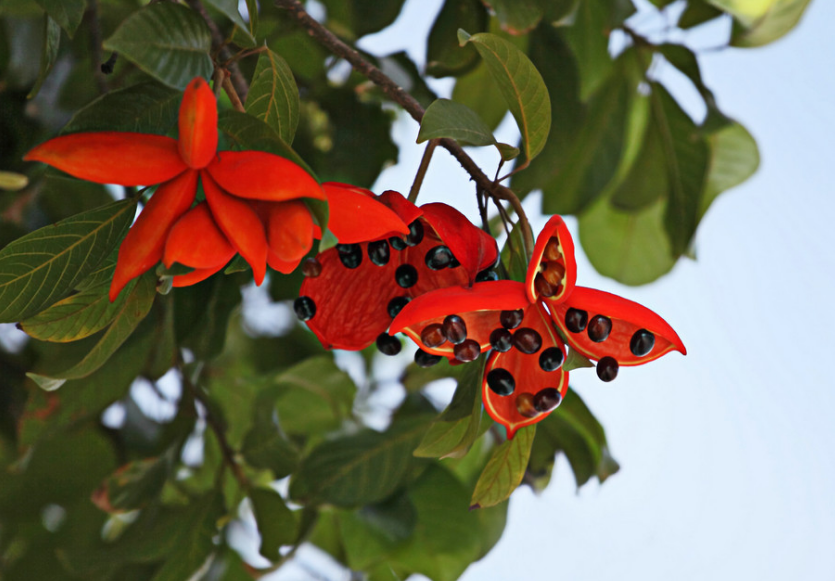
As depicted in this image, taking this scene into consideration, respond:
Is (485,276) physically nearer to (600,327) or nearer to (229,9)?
(600,327)

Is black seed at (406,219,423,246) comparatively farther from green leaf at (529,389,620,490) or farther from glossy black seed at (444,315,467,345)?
green leaf at (529,389,620,490)

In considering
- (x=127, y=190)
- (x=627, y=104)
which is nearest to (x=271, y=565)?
(x=127, y=190)

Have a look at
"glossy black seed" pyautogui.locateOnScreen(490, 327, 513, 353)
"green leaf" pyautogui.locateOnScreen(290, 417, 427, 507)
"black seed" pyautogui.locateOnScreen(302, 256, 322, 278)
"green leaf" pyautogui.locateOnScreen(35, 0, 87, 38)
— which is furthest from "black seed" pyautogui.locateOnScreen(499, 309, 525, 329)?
"green leaf" pyautogui.locateOnScreen(290, 417, 427, 507)

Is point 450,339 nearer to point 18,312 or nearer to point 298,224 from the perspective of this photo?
point 298,224

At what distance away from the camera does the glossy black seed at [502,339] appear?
14.9 inches

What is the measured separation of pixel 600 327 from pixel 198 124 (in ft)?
0.69

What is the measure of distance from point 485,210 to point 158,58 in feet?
0.58

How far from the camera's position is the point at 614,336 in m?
0.39

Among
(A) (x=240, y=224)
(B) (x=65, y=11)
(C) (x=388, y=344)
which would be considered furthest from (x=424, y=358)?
(B) (x=65, y=11)

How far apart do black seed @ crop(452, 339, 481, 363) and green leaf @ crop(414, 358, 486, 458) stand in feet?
0.13

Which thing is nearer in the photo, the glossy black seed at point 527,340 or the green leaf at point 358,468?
the glossy black seed at point 527,340

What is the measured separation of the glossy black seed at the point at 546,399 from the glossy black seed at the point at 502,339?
0.03 metres

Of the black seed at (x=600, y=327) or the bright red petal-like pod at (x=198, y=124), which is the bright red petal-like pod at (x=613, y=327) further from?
the bright red petal-like pod at (x=198, y=124)

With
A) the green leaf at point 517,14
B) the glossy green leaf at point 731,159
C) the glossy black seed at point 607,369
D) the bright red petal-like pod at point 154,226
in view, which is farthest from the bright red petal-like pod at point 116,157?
the glossy green leaf at point 731,159
